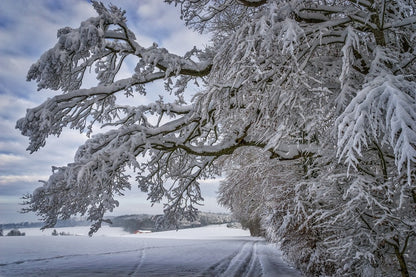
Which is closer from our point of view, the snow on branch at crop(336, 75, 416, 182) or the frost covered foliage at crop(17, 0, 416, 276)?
the snow on branch at crop(336, 75, 416, 182)

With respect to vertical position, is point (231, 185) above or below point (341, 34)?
below

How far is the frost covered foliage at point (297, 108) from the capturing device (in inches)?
129

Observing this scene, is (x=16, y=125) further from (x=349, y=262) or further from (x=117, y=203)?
(x=349, y=262)

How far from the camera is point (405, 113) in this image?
2.47 m

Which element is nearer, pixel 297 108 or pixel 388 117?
pixel 388 117

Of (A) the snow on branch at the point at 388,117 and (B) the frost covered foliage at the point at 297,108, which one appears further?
(B) the frost covered foliage at the point at 297,108

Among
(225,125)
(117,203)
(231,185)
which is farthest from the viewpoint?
(231,185)

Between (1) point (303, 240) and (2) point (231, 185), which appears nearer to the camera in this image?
(1) point (303, 240)

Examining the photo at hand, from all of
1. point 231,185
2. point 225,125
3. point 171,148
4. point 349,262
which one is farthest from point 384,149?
point 231,185

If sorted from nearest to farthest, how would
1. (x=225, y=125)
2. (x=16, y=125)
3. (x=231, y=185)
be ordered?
(x=16, y=125) < (x=225, y=125) < (x=231, y=185)

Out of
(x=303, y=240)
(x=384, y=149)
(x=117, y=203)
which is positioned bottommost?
(x=303, y=240)

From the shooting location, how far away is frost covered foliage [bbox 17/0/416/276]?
10.8ft

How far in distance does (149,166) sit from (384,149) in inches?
226

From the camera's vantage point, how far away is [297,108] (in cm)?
413
